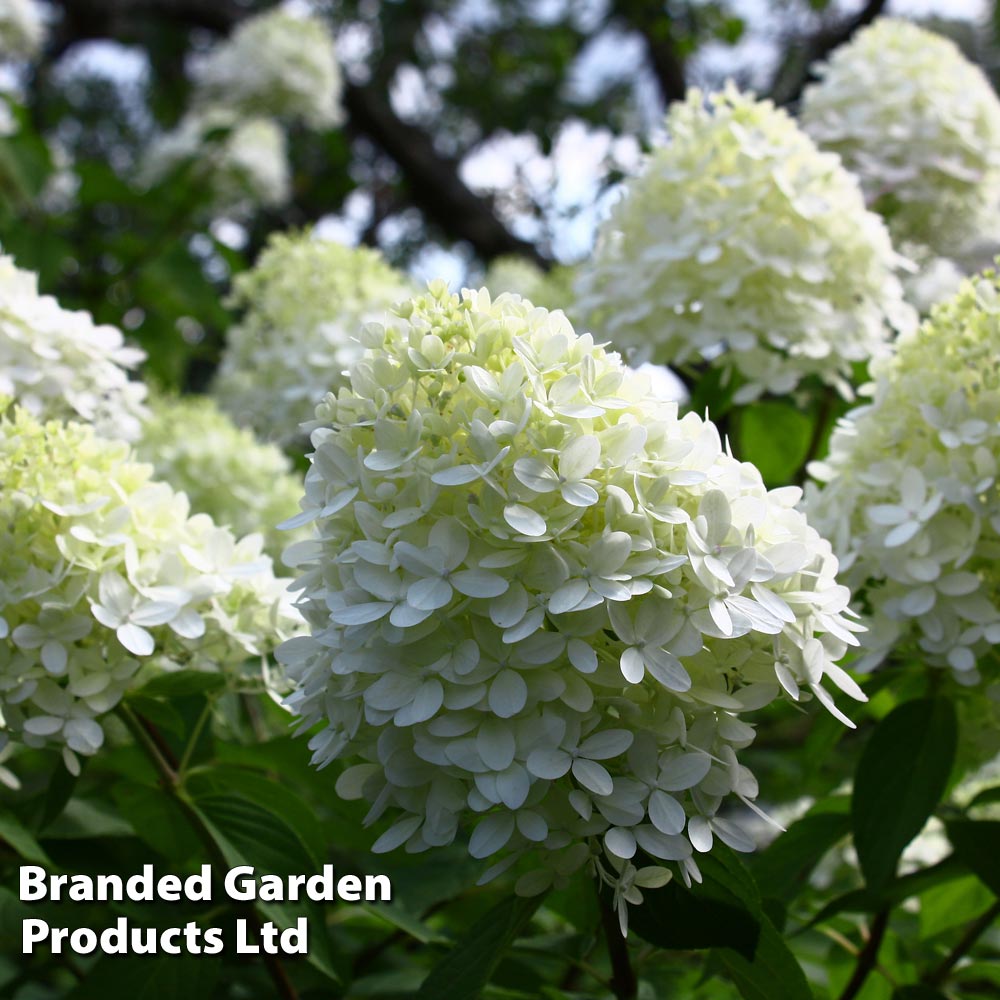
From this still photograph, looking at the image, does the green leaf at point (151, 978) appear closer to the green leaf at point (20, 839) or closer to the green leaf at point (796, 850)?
the green leaf at point (20, 839)

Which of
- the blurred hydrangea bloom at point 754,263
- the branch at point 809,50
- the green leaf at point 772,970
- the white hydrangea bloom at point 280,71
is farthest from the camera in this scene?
the white hydrangea bloom at point 280,71

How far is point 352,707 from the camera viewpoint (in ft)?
3.55

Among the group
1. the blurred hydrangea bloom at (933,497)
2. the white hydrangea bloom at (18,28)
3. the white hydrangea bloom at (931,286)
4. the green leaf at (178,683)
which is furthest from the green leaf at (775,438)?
the white hydrangea bloom at (18,28)

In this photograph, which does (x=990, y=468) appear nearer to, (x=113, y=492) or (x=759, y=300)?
(x=759, y=300)

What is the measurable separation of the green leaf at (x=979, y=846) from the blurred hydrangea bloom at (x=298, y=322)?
4.60ft

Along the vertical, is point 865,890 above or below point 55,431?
below

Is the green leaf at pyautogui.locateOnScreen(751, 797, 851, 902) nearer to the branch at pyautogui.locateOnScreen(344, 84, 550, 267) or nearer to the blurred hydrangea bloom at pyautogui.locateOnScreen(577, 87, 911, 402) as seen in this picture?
the blurred hydrangea bloom at pyautogui.locateOnScreen(577, 87, 911, 402)

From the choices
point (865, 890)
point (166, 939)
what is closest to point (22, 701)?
point (166, 939)

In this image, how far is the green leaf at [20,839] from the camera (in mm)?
1405

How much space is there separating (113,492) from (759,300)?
1.09m

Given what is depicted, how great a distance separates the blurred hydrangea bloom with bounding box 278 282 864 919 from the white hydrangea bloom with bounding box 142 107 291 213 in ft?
11.6

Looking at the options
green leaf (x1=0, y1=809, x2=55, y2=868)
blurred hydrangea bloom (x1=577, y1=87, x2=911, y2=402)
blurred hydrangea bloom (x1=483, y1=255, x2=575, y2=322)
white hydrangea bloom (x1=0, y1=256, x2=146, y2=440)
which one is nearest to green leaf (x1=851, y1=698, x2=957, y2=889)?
blurred hydrangea bloom (x1=577, y1=87, x2=911, y2=402)

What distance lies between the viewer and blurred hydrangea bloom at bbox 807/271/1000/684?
1.36 m

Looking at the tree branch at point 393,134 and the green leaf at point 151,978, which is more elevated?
the green leaf at point 151,978
